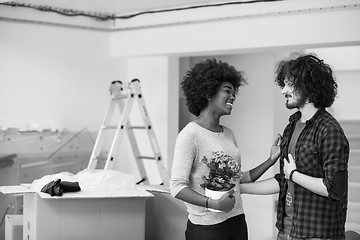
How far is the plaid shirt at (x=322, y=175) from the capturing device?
80.9 inches

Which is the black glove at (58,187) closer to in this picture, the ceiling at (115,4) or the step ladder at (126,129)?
the step ladder at (126,129)

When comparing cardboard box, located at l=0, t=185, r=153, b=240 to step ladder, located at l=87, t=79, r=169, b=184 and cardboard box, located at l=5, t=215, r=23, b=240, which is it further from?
step ladder, located at l=87, t=79, r=169, b=184

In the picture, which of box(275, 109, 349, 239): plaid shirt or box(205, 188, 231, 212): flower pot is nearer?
box(275, 109, 349, 239): plaid shirt

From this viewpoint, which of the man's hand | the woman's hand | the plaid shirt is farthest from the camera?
the woman's hand

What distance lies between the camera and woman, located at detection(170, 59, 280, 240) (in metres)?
2.36

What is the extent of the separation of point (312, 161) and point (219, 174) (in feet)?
1.30

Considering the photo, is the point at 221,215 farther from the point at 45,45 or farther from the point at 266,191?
the point at 45,45

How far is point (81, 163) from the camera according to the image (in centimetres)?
513

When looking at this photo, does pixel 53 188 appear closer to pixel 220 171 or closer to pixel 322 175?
pixel 220 171

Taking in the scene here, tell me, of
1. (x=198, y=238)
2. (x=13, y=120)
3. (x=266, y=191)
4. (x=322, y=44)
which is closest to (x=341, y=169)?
(x=266, y=191)

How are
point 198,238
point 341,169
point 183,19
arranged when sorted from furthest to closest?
point 183,19 < point 198,238 < point 341,169

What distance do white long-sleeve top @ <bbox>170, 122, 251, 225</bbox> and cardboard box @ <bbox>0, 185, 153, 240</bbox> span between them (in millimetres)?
902

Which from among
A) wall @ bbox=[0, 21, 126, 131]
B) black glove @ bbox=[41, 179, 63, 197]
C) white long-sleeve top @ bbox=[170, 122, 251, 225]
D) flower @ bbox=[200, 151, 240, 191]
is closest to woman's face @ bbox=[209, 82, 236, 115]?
white long-sleeve top @ bbox=[170, 122, 251, 225]

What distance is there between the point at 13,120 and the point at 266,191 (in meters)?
2.85
